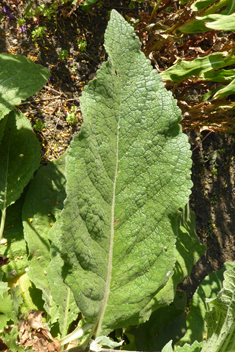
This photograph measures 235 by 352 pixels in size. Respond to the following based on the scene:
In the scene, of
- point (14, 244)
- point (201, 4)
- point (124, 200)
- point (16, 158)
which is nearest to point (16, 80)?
point (16, 158)

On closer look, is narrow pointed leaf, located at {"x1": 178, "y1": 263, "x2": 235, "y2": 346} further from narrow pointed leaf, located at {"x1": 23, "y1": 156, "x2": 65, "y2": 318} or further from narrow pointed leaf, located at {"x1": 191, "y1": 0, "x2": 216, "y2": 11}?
narrow pointed leaf, located at {"x1": 191, "y1": 0, "x2": 216, "y2": 11}

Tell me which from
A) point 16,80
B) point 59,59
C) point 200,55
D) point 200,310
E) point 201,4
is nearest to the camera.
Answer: point 16,80

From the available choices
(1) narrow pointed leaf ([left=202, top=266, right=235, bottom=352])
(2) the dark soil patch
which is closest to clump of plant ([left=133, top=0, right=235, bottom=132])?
(2) the dark soil patch

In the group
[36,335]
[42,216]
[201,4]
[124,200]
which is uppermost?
[201,4]

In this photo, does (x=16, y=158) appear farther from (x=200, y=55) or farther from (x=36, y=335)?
(x=200, y=55)

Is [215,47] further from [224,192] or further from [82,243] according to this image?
[82,243]

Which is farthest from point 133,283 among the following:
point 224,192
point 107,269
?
point 224,192

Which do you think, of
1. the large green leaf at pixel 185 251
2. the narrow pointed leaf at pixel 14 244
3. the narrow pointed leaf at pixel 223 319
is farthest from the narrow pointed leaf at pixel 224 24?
the narrow pointed leaf at pixel 14 244
